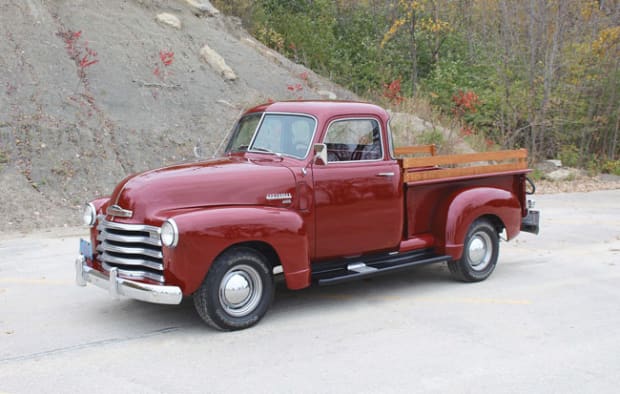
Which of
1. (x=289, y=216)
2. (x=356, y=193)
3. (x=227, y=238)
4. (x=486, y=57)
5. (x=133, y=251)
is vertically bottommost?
(x=133, y=251)

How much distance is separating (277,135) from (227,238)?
1.59 meters

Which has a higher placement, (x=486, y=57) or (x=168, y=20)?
(x=168, y=20)

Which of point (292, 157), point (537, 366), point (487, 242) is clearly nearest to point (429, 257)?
point (487, 242)

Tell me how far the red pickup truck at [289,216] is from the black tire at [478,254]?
1 centimetres

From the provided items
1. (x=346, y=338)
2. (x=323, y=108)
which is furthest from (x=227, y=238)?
(x=323, y=108)

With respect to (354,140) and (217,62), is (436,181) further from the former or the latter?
(217,62)

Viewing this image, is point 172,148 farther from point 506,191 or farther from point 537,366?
point 537,366

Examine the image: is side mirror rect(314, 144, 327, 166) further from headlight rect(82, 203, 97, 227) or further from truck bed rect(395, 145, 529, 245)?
headlight rect(82, 203, 97, 227)

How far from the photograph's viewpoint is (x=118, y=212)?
639 centimetres

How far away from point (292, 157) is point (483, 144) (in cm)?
1298

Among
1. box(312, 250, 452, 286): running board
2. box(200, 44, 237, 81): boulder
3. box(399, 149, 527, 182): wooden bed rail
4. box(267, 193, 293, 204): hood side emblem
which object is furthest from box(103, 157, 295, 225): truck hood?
box(200, 44, 237, 81): boulder

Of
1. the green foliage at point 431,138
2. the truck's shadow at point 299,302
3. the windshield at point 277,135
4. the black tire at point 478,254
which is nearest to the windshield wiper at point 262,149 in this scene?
the windshield at point 277,135

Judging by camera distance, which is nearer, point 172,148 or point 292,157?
point 292,157

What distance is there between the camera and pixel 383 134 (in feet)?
25.3
